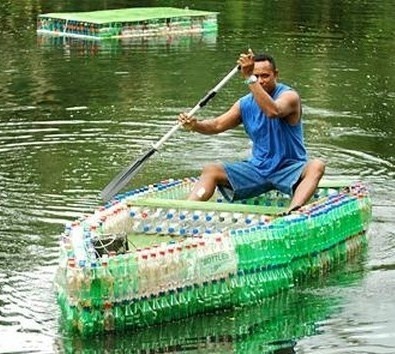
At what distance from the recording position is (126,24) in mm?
26422

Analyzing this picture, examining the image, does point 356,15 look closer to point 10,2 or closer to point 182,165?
point 10,2

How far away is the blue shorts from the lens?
9688 millimetres

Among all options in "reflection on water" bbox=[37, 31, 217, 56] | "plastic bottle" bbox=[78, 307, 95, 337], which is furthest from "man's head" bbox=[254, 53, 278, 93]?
"reflection on water" bbox=[37, 31, 217, 56]

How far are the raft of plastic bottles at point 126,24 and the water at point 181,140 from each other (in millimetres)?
639

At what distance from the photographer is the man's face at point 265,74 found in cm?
959

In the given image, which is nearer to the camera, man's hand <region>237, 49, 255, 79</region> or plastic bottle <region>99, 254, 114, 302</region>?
plastic bottle <region>99, 254, 114, 302</region>

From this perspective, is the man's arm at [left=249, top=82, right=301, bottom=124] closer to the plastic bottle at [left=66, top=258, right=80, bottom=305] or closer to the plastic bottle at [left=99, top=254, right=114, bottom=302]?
the plastic bottle at [left=99, top=254, right=114, bottom=302]

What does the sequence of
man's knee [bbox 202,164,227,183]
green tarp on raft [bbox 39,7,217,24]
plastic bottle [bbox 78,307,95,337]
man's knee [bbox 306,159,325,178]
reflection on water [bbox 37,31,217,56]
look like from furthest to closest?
1. green tarp on raft [bbox 39,7,217,24]
2. reflection on water [bbox 37,31,217,56]
3. man's knee [bbox 202,164,227,183]
4. man's knee [bbox 306,159,325,178]
5. plastic bottle [bbox 78,307,95,337]

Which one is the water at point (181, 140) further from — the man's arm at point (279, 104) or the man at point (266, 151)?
the man's arm at point (279, 104)

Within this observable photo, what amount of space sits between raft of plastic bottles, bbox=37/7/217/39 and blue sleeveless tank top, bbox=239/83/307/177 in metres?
16.5

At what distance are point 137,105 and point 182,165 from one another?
4.32 metres

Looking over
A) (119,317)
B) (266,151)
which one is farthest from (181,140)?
(119,317)

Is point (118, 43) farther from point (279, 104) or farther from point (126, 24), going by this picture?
point (279, 104)

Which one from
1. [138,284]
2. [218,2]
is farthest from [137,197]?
[218,2]
